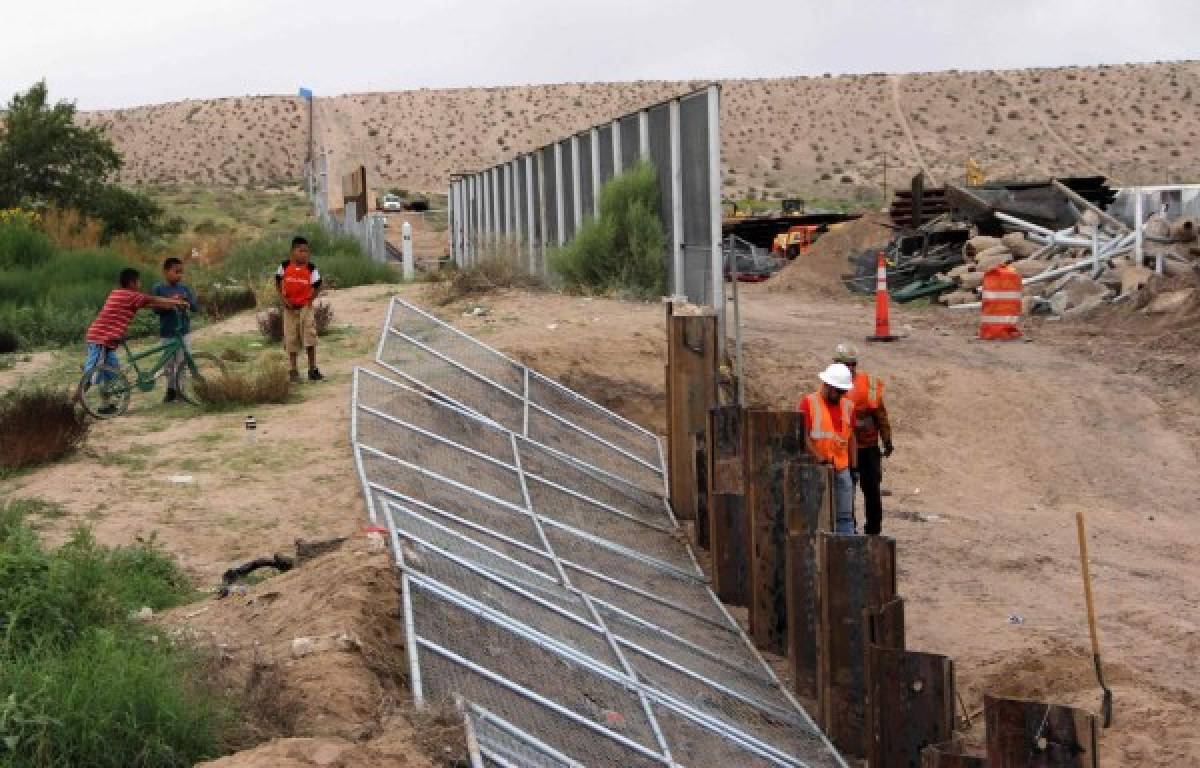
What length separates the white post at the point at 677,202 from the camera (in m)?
19.4

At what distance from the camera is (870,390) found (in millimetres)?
11891

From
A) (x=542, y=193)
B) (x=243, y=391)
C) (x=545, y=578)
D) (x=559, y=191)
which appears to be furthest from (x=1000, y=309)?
(x=545, y=578)

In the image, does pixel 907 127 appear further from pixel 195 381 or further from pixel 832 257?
pixel 195 381

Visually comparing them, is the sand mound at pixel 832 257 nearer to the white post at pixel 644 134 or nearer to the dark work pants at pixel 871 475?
the white post at pixel 644 134

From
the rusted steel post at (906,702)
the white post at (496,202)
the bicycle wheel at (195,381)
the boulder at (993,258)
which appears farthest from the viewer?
the white post at (496,202)

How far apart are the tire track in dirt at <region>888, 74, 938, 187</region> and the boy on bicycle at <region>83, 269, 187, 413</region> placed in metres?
66.3

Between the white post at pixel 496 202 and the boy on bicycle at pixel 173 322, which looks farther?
the white post at pixel 496 202

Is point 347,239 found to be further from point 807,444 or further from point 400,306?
point 807,444

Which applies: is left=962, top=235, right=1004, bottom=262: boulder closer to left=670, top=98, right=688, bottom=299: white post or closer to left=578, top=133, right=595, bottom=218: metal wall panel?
left=578, top=133, right=595, bottom=218: metal wall panel

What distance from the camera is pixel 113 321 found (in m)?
15.9

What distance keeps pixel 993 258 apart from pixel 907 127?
68519 millimetres

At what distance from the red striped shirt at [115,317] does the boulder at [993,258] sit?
15.0 meters

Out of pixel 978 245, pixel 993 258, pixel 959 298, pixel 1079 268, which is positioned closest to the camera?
pixel 1079 268

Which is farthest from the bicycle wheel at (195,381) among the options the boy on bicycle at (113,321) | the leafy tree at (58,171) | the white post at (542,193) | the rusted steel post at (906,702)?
the leafy tree at (58,171)
